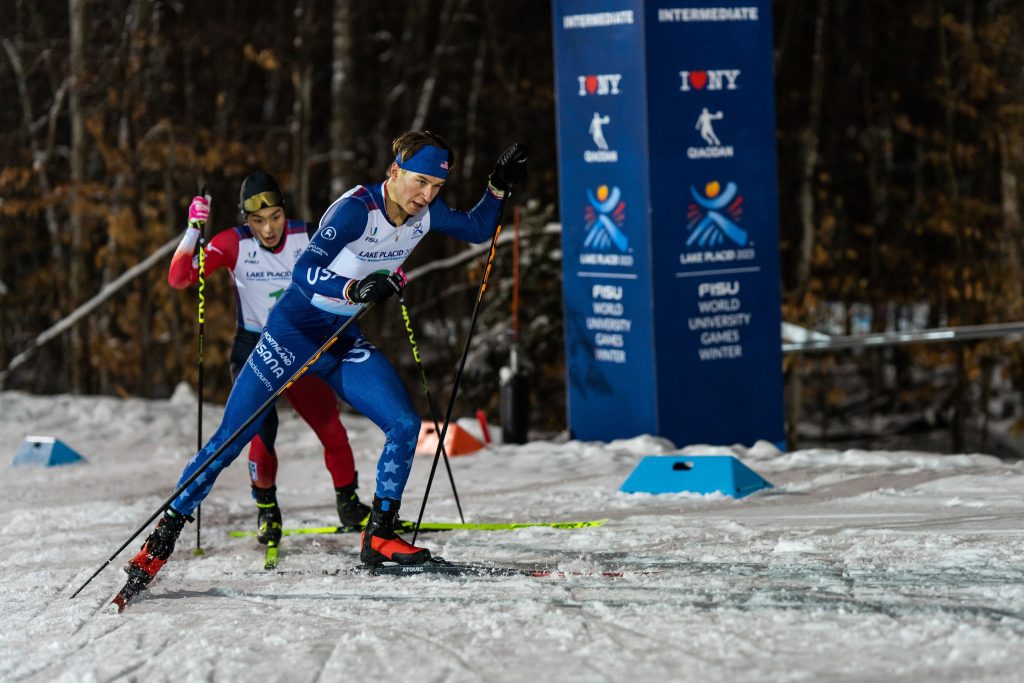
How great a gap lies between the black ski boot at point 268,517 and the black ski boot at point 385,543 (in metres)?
0.79

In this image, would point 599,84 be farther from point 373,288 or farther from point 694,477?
point 373,288

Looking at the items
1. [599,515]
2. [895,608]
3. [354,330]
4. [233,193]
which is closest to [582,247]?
[599,515]

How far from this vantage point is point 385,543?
19.5 feet

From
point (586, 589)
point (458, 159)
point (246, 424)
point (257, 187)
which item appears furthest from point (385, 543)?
point (458, 159)

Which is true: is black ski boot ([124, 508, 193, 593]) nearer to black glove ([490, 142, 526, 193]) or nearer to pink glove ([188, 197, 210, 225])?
pink glove ([188, 197, 210, 225])

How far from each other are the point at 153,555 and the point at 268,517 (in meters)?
1.11

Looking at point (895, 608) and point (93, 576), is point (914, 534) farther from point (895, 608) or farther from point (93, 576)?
point (93, 576)

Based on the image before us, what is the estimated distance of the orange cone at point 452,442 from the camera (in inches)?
378

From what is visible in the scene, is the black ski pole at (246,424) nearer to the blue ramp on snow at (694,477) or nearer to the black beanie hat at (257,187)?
the black beanie hat at (257,187)

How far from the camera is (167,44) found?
15.7 meters

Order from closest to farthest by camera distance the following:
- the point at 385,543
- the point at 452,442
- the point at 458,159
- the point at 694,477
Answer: the point at 385,543
the point at 694,477
the point at 452,442
the point at 458,159

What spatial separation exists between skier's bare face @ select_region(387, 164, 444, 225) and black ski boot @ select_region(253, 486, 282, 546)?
1734 millimetres

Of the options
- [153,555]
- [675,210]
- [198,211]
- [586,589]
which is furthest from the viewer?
[675,210]

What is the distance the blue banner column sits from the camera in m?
9.28
